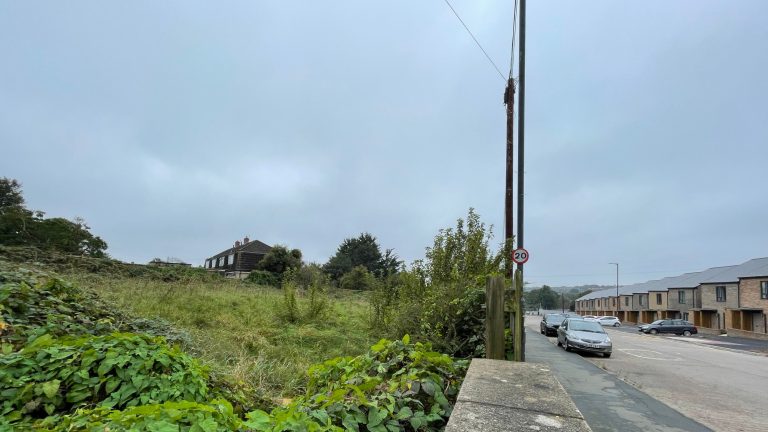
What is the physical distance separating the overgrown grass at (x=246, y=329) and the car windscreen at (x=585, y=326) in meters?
10.3

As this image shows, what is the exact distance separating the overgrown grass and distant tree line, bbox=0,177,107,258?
5.21 metres

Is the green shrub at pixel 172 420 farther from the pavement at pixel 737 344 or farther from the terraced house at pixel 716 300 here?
the terraced house at pixel 716 300

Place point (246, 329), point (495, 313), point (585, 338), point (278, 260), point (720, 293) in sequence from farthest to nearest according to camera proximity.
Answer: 1. point (720, 293)
2. point (278, 260)
3. point (585, 338)
4. point (246, 329)
5. point (495, 313)

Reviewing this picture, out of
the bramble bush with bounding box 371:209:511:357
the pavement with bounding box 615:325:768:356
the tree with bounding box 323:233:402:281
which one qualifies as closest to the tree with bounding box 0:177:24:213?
the tree with bounding box 323:233:402:281

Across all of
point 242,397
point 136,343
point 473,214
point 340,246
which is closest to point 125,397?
point 136,343

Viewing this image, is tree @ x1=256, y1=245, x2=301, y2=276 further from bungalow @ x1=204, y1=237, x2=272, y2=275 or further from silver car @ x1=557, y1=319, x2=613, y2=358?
silver car @ x1=557, y1=319, x2=613, y2=358

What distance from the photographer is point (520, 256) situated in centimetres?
934

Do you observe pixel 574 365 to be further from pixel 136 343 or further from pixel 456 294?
pixel 136 343

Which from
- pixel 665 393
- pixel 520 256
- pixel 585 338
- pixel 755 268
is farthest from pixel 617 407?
pixel 755 268

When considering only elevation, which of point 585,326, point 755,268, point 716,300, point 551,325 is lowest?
point 551,325

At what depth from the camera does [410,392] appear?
2.64m

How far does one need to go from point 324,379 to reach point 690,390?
11018 millimetres

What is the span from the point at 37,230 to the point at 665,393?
1067 inches

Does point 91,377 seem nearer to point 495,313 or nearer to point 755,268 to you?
point 495,313
